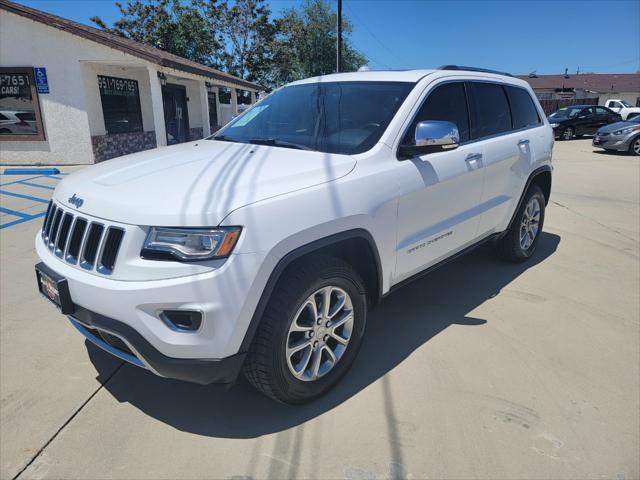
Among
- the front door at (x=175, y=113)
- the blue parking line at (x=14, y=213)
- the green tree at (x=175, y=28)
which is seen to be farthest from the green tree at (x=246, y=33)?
the blue parking line at (x=14, y=213)

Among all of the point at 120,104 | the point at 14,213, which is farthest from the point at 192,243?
the point at 120,104

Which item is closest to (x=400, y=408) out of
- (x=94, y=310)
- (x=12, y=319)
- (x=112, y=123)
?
(x=94, y=310)

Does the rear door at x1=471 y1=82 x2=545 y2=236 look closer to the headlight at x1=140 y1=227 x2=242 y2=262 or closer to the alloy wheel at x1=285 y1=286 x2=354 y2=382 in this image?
the alloy wheel at x1=285 y1=286 x2=354 y2=382

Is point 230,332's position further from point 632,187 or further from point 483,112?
point 632,187

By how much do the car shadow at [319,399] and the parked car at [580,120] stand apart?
68.2ft

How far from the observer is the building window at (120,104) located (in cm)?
1362

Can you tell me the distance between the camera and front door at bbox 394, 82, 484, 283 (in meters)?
3.00

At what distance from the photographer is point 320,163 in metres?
2.66

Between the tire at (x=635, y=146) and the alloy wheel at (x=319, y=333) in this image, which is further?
the tire at (x=635, y=146)

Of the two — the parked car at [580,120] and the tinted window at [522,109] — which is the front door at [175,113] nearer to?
the tinted window at [522,109]

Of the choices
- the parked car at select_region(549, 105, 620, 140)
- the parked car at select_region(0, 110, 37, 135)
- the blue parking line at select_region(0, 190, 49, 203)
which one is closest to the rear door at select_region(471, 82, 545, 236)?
the blue parking line at select_region(0, 190, 49, 203)

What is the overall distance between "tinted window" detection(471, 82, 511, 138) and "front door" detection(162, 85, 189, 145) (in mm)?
15225

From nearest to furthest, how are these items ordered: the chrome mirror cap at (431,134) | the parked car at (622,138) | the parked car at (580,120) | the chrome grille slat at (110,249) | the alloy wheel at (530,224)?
the chrome grille slat at (110,249) < the chrome mirror cap at (431,134) < the alloy wheel at (530,224) < the parked car at (622,138) < the parked car at (580,120)

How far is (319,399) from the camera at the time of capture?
275cm
